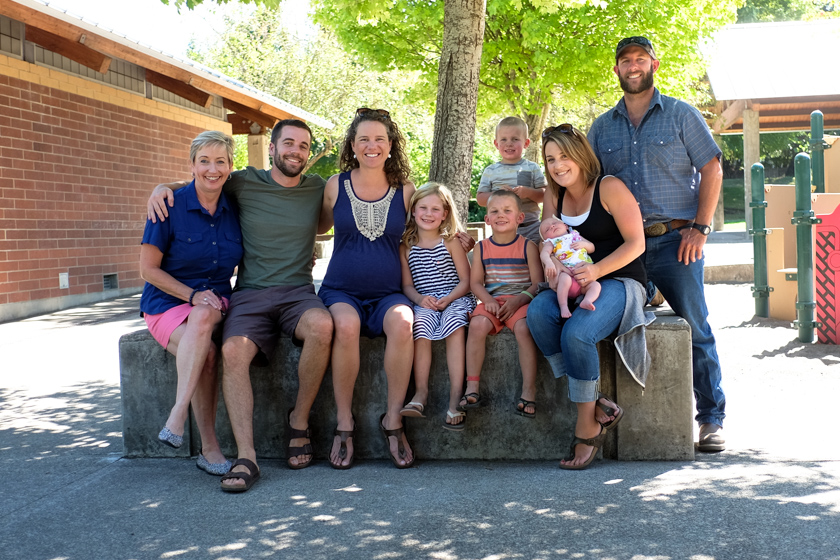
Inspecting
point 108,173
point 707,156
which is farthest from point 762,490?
point 108,173

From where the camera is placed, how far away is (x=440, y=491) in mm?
3797

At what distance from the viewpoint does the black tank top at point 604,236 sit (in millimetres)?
4215

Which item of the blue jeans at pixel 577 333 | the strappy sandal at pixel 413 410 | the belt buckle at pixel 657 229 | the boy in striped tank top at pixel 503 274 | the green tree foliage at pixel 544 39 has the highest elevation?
the green tree foliage at pixel 544 39

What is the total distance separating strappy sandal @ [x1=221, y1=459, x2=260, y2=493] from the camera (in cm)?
381

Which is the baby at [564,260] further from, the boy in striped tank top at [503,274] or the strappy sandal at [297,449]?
the strappy sandal at [297,449]

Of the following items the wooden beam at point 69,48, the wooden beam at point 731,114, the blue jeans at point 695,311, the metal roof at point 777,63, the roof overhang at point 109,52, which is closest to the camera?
the blue jeans at point 695,311

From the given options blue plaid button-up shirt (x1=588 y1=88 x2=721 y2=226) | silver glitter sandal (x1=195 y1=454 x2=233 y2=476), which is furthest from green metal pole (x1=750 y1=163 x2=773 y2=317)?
silver glitter sandal (x1=195 y1=454 x2=233 y2=476)

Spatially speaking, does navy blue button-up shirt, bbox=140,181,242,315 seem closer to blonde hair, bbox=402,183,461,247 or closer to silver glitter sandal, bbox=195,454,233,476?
silver glitter sandal, bbox=195,454,233,476

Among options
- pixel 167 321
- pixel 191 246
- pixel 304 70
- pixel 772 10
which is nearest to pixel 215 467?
pixel 167 321

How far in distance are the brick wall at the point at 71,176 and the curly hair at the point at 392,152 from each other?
7.14 metres

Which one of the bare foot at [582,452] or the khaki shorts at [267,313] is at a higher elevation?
the khaki shorts at [267,313]

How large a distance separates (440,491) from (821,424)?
7.90ft

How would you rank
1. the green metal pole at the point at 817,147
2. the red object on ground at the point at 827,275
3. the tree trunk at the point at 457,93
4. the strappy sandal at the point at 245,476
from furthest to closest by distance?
the green metal pole at the point at 817,147, the red object on ground at the point at 827,275, the tree trunk at the point at 457,93, the strappy sandal at the point at 245,476

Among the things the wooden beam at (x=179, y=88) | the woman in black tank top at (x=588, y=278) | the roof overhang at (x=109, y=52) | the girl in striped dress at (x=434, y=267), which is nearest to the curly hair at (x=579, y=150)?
the woman in black tank top at (x=588, y=278)
